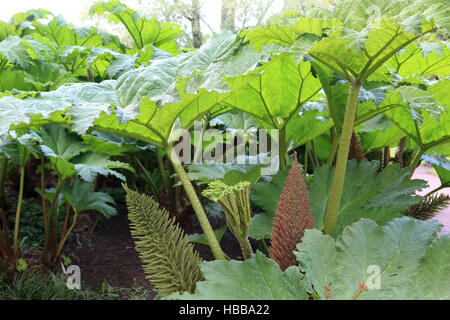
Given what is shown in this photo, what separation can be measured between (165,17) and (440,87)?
43.9 ft

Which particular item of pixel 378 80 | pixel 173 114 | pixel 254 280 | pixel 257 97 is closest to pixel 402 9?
pixel 378 80

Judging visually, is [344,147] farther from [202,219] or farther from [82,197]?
[82,197]

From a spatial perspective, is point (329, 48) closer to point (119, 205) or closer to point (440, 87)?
point (440, 87)

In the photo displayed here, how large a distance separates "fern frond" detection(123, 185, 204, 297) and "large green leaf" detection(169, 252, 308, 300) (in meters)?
0.03

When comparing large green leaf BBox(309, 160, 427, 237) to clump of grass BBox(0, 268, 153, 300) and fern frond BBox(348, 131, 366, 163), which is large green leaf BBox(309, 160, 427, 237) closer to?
fern frond BBox(348, 131, 366, 163)

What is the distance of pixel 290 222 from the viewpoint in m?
0.61

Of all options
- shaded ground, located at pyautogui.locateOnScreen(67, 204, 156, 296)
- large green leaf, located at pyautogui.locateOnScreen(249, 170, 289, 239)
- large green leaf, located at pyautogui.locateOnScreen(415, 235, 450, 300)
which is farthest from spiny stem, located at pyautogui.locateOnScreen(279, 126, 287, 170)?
shaded ground, located at pyautogui.locateOnScreen(67, 204, 156, 296)

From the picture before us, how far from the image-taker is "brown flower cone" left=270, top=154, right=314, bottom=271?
0.61 metres

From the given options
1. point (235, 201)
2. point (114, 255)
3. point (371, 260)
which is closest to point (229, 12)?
point (114, 255)

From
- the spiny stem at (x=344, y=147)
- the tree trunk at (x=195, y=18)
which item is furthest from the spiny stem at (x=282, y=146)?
the tree trunk at (x=195, y=18)

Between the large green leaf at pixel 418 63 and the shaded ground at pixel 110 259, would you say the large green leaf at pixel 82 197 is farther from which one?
the large green leaf at pixel 418 63

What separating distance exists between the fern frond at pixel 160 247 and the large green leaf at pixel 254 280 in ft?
0.11

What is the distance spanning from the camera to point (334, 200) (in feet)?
2.67
